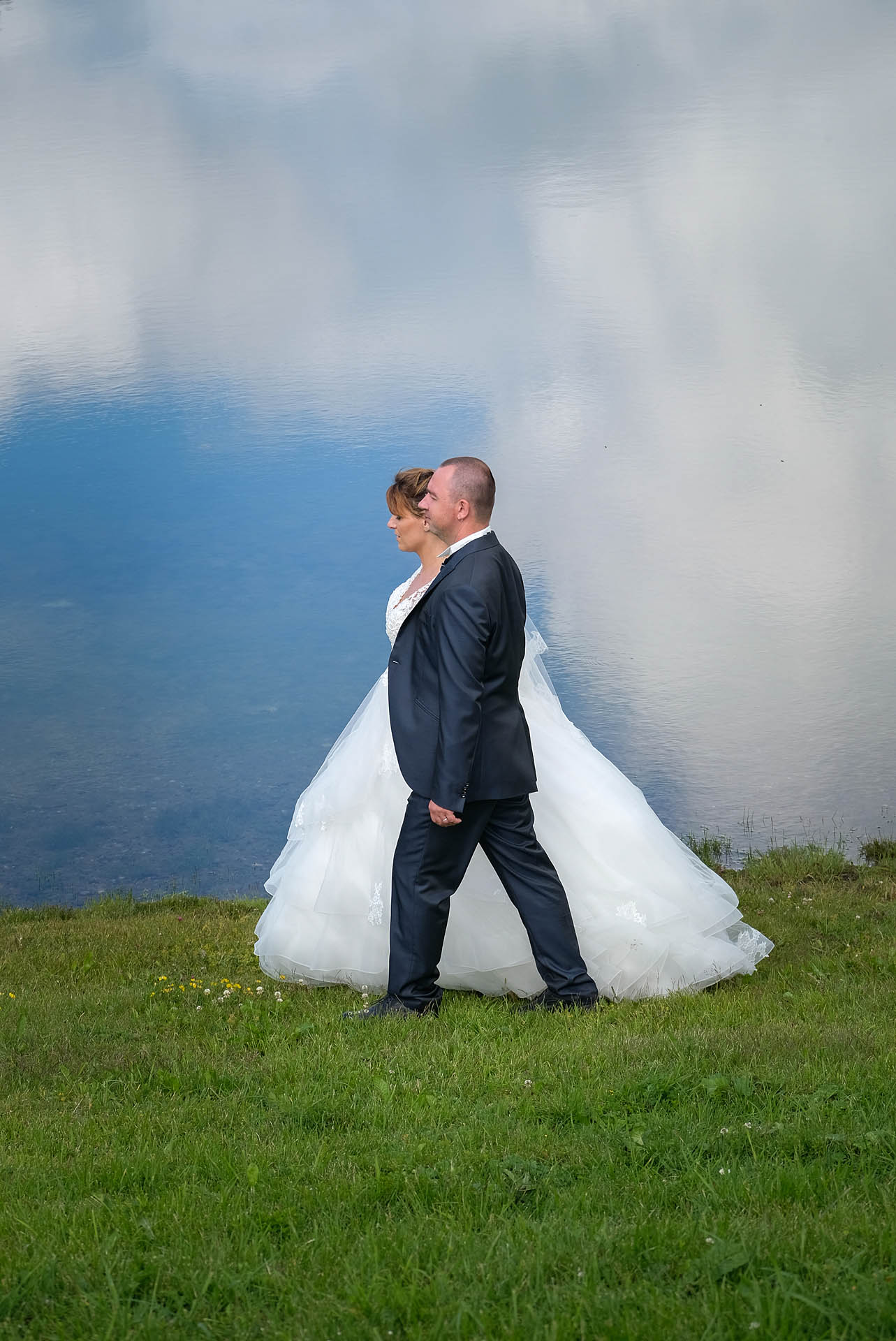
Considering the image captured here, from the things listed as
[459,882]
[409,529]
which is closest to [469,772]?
[459,882]

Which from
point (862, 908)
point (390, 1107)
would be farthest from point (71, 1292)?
point (862, 908)

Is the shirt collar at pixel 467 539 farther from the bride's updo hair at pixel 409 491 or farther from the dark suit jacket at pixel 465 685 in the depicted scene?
Result: the bride's updo hair at pixel 409 491

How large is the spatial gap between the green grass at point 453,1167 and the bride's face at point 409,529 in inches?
96.0

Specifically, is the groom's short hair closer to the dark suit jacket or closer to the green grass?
the dark suit jacket

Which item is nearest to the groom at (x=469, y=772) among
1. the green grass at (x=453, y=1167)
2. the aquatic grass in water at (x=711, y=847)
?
the green grass at (x=453, y=1167)

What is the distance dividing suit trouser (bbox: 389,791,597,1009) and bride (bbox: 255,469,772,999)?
0.31 m

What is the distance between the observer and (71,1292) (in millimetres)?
3359

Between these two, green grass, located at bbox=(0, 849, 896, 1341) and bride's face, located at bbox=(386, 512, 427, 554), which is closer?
green grass, located at bbox=(0, 849, 896, 1341)

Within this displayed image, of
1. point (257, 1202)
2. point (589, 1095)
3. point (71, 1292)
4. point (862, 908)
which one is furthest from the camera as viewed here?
point (862, 908)

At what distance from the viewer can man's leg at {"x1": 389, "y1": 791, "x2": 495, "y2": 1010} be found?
597 cm

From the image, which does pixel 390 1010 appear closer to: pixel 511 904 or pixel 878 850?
pixel 511 904

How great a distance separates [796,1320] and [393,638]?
4.07 m

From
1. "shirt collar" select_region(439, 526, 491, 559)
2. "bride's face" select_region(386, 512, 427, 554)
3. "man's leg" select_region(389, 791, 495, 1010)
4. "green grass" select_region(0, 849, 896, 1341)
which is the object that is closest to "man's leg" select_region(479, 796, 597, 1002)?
"man's leg" select_region(389, 791, 495, 1010)

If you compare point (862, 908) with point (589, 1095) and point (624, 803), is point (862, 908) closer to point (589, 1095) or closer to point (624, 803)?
point (624, 803)
